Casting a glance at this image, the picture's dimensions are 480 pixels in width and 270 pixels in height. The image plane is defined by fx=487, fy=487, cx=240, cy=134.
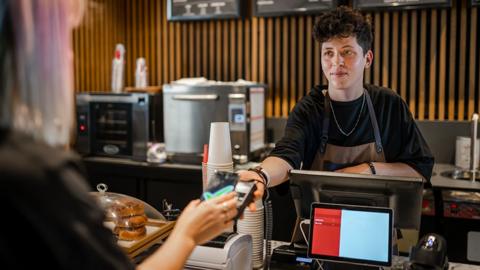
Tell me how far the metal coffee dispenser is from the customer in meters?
3.13

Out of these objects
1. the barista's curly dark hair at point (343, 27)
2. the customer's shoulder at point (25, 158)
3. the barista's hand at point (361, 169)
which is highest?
the barista's curly dark hair at point (343, 27)

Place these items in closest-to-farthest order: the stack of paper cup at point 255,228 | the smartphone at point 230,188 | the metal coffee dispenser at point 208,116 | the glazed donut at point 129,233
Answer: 1. the smartphone at point 230,188
2. the glazed donut at point 129,233
3. the stack of paper cup at point 255,228
4. the metal coffee dispenser at point 208,116

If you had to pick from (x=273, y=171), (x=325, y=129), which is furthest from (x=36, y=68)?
(x=325, y=129)

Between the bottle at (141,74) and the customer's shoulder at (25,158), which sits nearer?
the customer's shoulder at (25,158)

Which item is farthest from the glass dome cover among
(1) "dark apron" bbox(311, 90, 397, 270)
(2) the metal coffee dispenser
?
(2) the metal coffee dispenser

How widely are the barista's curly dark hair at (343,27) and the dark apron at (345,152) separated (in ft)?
1.00

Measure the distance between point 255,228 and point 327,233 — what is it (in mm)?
397

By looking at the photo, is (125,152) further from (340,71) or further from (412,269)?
(412,269)

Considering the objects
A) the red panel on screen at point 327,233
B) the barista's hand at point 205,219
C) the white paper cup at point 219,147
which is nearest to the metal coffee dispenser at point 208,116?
the white paper cup at point 219,147

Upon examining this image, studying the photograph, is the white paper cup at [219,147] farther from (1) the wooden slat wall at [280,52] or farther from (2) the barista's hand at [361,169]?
(1) the wooden slat wall at [280,52]

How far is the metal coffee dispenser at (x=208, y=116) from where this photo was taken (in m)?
3.98

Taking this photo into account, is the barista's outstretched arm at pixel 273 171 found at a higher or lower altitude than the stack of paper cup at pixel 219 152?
lower

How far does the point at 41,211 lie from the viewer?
2.38 ft

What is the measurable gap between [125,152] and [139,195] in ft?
1.38
